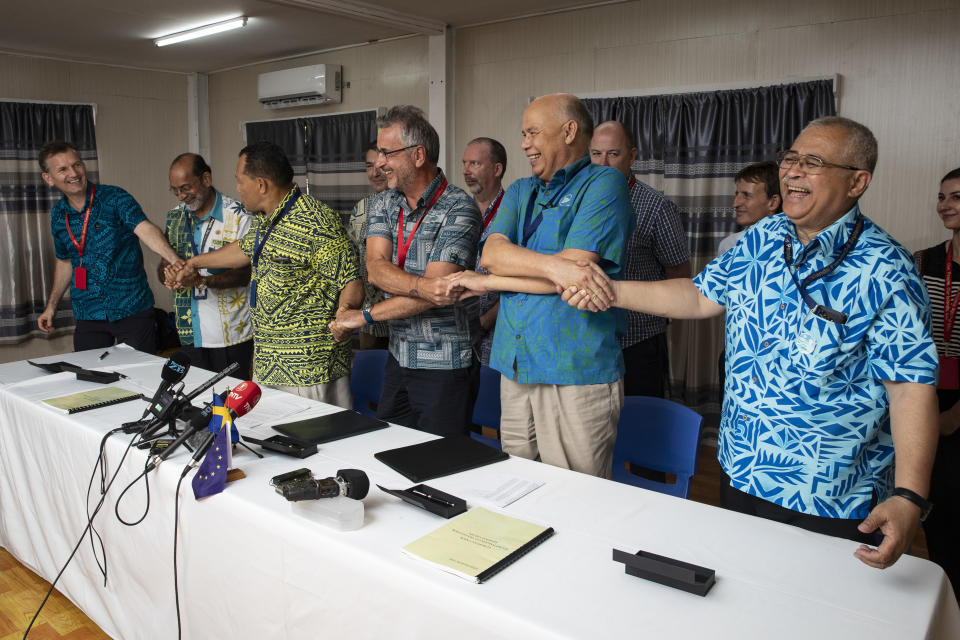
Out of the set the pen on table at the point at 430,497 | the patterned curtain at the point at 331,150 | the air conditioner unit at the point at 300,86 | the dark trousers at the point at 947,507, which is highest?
the air conditioner unit at the point at 300,86

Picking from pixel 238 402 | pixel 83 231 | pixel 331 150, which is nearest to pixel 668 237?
Result: pixel 238 402

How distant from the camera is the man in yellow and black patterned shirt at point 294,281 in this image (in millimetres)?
2758

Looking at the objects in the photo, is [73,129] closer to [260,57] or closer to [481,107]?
[260,57]

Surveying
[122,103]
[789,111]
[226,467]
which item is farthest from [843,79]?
[122,103]

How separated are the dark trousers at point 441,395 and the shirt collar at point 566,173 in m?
0.78

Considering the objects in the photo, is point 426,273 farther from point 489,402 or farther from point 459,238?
point 489,402

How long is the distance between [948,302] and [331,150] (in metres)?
5.18

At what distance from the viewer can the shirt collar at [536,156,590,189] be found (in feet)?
7.03

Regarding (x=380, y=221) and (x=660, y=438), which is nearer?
(x=660, y=438)

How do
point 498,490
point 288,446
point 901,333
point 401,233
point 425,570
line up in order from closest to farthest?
point 425,570 → point 901,333 → point 498,490 → point 288,446 → point 401,233

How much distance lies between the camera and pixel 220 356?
11.2ft

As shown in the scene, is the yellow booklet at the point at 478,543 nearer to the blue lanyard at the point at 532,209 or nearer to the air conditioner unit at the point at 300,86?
the blue lanyard at the point at 532,209

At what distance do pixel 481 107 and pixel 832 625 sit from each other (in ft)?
15.8

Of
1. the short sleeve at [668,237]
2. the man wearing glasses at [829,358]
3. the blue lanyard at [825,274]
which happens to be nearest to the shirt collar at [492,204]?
the short sleeve at [668,237]
